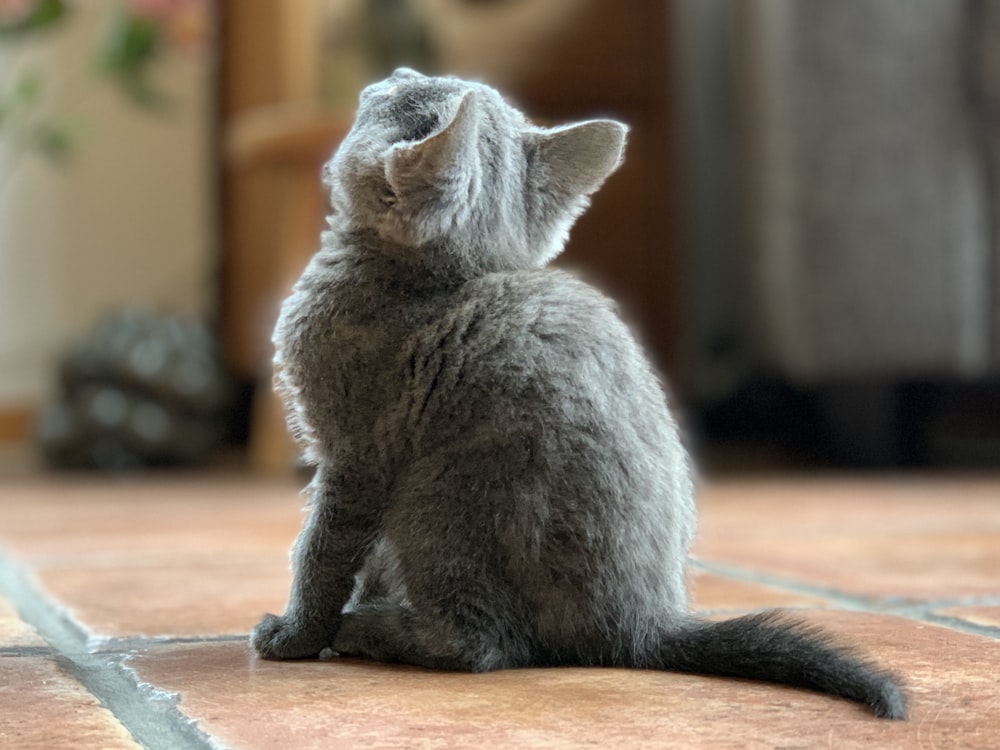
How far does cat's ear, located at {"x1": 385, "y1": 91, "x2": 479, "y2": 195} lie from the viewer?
0.85m

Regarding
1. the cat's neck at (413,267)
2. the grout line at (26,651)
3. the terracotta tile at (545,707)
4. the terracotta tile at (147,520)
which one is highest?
the cat's neck at (413,267)

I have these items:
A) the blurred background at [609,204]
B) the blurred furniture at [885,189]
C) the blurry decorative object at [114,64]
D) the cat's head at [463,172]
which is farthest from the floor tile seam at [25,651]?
the blurry decorative object at [114,64]

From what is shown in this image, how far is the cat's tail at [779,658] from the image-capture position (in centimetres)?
78

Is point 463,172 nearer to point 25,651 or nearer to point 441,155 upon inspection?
point 441,155

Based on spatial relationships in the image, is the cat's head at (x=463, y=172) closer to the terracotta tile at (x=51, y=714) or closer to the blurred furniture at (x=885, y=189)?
the terracotta tile at (x=51, y=714)

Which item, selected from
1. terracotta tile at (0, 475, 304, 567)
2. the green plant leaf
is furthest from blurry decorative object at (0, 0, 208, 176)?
terracotta tile at (0, 475, 304, 567)

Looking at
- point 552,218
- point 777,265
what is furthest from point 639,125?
point 552,218

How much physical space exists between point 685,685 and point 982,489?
181cm

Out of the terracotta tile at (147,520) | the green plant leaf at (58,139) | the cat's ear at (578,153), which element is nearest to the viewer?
the cat's ear at (578,153)

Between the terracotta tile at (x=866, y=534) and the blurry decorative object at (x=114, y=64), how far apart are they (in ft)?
5.72

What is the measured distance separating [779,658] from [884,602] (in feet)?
1.48

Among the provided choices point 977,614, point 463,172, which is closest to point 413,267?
point 463,172

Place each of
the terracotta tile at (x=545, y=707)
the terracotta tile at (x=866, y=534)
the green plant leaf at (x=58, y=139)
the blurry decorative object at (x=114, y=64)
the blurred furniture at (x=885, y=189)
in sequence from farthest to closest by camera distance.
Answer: the green plant leaf at (x=58, y=139) → the blurry decorative object at (x=114, y=64) → the blurred furniture at (x=885, y=189) → the terracotta tile at (x=866, y=534) → the terracotta tile at (x=545, y=707)

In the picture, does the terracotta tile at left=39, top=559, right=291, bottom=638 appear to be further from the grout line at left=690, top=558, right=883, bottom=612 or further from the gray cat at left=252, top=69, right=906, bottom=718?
the grout line at left=690, top=558, right=883, bottom=612
